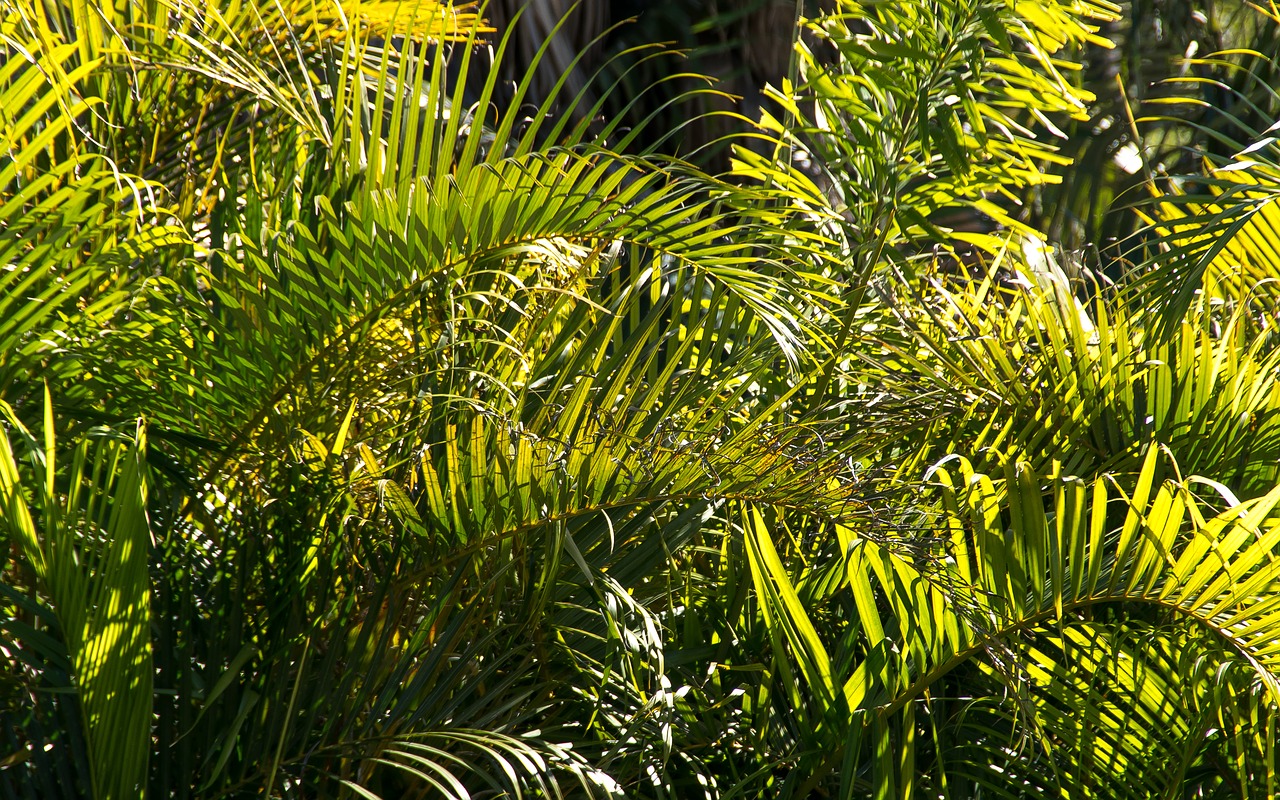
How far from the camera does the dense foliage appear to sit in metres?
1.15

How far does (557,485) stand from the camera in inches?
45.6

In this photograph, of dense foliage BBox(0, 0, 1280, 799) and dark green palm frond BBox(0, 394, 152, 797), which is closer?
dark green palm frond BBox(0, 394, 152, 797)

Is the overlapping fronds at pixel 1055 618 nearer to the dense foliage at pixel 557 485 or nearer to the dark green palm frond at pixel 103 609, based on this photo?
the dense foliage at pixel 557 485

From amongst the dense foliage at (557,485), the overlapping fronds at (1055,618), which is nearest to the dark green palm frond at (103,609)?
the dense foliage at (557,485)

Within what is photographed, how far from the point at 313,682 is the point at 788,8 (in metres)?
2.34

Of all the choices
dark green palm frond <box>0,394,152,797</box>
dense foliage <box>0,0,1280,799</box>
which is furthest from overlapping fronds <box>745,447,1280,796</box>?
dark green palm frond <box>0,394,152,797</box>

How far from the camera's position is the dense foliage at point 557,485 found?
3.76ft

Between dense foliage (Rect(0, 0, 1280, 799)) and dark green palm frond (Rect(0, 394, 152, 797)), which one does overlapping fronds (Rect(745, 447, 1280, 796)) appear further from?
dark green palm frond (Rect(0, 394, 152, 797))

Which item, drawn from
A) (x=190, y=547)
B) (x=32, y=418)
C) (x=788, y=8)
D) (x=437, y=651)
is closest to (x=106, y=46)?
(x=32, y=418)

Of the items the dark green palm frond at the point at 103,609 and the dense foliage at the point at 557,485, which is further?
the dense foliage at the point at 557,485

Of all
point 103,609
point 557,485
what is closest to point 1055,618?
point 557,485

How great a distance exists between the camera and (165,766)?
3.85 ft

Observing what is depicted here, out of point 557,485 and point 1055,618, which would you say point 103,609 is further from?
point 1055,618

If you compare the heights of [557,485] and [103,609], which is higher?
[557,485]
